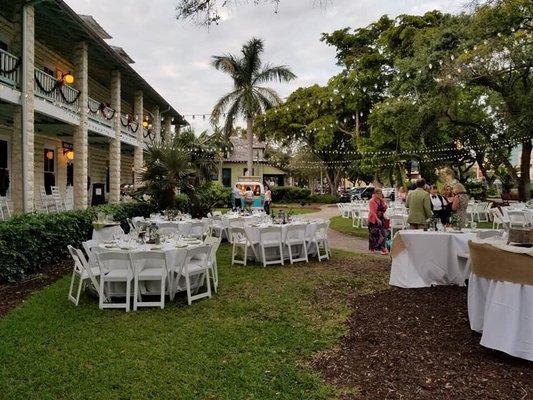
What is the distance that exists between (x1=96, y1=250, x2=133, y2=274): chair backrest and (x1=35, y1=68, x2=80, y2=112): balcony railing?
7.36 meters

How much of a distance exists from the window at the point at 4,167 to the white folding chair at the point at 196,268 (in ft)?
31.8

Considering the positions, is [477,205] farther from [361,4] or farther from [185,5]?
[185,5]

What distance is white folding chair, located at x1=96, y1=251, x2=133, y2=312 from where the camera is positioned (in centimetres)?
615

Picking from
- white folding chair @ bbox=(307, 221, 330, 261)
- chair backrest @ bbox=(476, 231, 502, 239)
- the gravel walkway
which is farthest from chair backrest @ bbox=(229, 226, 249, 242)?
chair backrest @ bbox=(476, 231, 502, 239)

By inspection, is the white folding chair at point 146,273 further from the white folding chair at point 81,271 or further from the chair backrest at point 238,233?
the chair backrest at point 238,233

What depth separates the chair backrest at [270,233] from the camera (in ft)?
31.5

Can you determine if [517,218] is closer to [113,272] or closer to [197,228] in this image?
[197,228]

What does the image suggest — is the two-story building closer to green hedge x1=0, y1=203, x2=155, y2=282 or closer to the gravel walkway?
green hedge x1=0, y1=203, x2=155, y2=282

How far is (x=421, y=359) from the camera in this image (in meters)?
4.41

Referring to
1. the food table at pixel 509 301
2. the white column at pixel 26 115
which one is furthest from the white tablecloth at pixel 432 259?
the white column at pixel 26 115

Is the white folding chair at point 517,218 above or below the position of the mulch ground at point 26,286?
above

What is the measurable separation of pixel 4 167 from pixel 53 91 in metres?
3.72

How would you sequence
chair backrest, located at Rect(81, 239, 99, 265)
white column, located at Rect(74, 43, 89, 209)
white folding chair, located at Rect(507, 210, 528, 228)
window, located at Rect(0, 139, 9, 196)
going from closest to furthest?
chair backrest, located at Rect(81, 239, 99, 265)
white folding chair, located at Rect(507, 210, 528, 228)
window, located at Rect(0, 139, 9, 196)
white column, located at Rect(74, 43, 89, 209)

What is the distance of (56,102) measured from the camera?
12.9 meters
